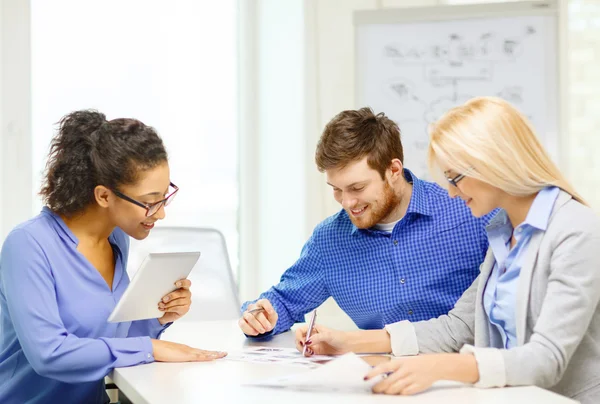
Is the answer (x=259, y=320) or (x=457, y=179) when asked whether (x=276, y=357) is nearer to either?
(x=259, y=320)

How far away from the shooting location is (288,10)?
161 inches

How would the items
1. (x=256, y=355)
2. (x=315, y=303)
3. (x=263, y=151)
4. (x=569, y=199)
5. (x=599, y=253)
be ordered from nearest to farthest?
(x=599, y=253) < (x=569, y=199) < (x=256, y=355) < (x=315, y=303) < (x=263, y=151)

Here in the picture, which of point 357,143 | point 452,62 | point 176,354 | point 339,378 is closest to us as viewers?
point 339,378

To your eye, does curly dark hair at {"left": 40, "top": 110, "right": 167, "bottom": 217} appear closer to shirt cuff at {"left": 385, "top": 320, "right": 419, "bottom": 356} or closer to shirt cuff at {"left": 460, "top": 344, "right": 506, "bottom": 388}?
shirt cuff at {"left": 385, "top": 320, "right": 419, "bottom": 356}

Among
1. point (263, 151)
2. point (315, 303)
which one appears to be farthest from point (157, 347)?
point (263, 151)

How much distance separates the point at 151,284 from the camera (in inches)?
72.7

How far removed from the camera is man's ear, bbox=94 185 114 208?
1945mm

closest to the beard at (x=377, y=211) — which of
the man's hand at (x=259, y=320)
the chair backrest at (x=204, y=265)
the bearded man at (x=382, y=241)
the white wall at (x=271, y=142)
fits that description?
the bearded man at (x=382, y=241)

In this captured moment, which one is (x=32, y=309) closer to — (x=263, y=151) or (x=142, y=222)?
(x=142, y=222)

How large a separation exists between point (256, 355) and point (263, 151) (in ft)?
8.31

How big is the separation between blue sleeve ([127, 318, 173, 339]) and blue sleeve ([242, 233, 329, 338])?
15.2 inches

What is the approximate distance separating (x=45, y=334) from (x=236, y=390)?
Result: 529 millimetres

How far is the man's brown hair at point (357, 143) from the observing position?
2238 millimetres

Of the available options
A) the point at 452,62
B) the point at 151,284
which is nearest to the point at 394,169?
the point at 151,284
